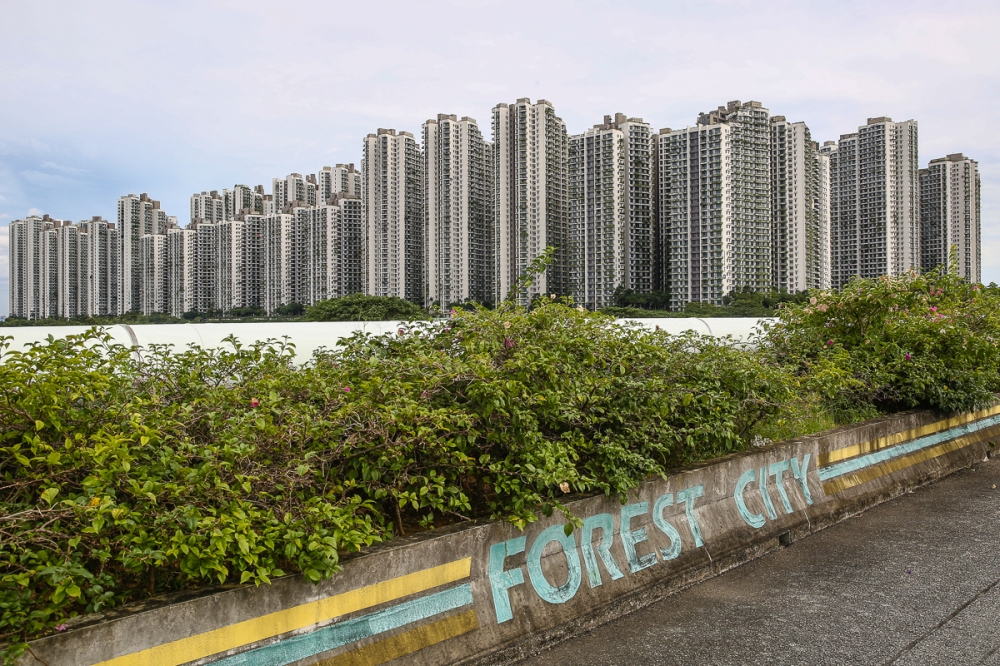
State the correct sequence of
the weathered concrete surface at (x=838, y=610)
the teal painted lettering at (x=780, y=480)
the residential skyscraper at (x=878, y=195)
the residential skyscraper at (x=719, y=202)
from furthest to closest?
the residential skyscraper at (x=878, y=195) < the residential skyscraper at (x=719, y=202) < the teal painted lettering at (x=780, y=480) < the weathered concrete surface at (x=838, y=610)

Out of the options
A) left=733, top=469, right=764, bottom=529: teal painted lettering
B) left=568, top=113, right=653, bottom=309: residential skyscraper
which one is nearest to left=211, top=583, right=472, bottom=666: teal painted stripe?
left=733, top=469, right=764, bottom=529: teal painted lettering

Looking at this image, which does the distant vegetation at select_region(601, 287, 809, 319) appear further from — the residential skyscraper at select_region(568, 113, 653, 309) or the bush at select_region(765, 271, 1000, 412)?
the bush at select_region(765, 271, 1000, 412)

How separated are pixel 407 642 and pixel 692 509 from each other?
2.73 metres

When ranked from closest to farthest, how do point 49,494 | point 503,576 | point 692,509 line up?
point 49,494 → point 503,576 → point 692,509

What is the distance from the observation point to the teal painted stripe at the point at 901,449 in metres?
7.42

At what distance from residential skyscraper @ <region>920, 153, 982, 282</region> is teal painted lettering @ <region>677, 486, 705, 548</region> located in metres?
100

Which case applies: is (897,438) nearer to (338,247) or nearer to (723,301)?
(723,301)

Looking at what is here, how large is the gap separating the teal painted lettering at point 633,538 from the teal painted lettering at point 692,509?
51 cm

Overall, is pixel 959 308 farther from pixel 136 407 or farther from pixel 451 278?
pixel 451 278

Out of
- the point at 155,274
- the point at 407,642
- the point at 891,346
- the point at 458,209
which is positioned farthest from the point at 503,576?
the point at 155,274

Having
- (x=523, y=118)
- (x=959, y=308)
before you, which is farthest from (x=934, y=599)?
(x=523, y=118)

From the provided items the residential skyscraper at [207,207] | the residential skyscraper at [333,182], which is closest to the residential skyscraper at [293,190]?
the residential skyscraper at [333,182]

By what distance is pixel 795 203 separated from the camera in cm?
8962

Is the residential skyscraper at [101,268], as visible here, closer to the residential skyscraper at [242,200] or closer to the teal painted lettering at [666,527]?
→ the residential skyscraper at [242,200]
